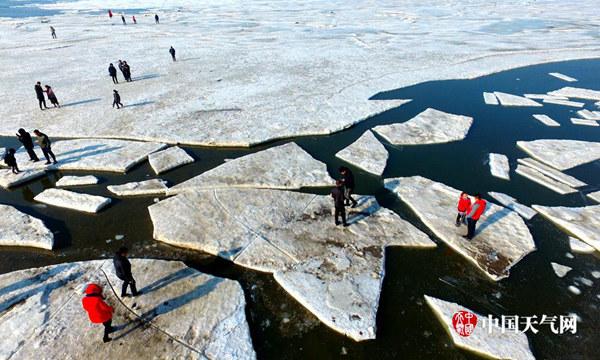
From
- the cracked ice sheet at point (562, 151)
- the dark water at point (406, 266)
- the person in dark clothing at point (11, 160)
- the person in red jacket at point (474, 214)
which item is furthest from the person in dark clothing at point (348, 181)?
the person in dark clothing at point (11, 160)

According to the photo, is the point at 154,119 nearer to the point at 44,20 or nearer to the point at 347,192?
the point at 347,192

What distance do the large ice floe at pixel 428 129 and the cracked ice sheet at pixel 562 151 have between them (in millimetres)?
2803

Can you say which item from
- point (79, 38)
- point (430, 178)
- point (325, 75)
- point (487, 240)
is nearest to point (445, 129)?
point (430, 178)

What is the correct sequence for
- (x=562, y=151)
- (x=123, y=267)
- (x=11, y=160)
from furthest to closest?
(x=562, y=151)
(x=11, y=160)
(x=123, y=267)

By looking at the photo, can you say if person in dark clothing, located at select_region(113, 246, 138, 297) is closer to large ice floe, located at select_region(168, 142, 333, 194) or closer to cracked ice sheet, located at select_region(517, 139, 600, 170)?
large ice floe, located at select_region(168, 142, 333, 194)

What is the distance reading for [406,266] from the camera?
870cm

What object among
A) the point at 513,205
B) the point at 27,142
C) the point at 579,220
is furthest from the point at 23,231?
the point at 579,220

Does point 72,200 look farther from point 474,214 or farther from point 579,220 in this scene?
point 579,220

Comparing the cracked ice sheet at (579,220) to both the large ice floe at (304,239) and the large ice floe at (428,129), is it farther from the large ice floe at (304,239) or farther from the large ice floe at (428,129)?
the large ice floe at (428,129)

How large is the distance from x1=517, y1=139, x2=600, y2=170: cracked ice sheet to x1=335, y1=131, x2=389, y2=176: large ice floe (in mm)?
6409

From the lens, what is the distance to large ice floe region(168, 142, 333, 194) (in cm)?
1209

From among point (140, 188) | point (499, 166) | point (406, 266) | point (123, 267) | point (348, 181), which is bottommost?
point (406, 266)

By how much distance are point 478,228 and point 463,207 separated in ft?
3.56

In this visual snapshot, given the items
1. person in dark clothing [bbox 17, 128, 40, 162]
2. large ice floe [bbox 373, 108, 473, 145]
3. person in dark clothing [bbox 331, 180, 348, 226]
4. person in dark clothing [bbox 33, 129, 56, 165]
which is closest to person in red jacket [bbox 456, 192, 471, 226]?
person in dark clothing [bbox 331, 180, 348, 226]
